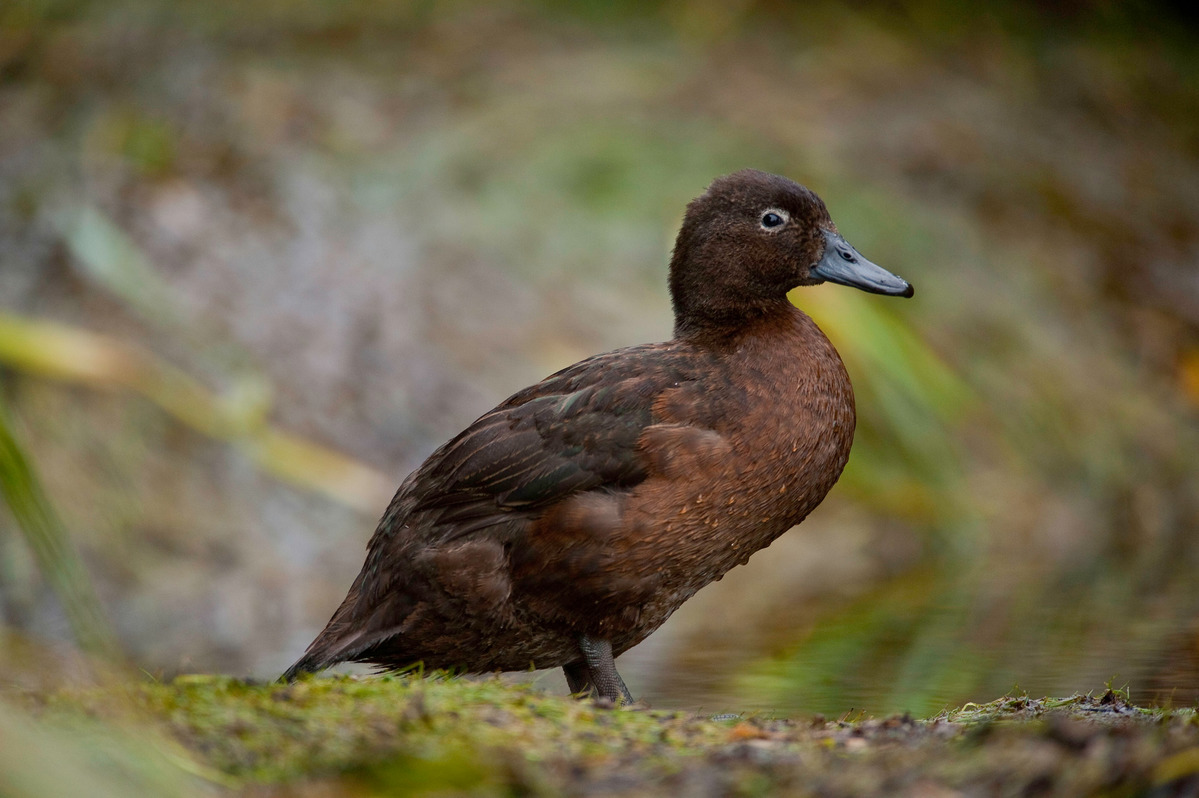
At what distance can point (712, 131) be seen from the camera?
11703 millimetres

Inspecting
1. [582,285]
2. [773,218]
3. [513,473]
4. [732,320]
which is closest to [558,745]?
[513,473]

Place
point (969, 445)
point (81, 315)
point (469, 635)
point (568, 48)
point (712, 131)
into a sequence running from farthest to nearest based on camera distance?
1. point (568, 48)
2. point (712, 131)
3. point (969, 445)
4. point (81, 315)
5. point (469, 635)

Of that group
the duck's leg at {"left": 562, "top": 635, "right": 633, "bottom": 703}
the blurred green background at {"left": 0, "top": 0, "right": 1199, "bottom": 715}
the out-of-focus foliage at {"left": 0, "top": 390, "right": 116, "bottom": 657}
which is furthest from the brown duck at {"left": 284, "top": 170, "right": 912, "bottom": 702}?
the out-of-focus foliage at {"left": 0, "top": 390, "right": 116, "bottom": 657}

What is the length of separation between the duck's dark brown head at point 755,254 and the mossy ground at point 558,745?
176 centimetres

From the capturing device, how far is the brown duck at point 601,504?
4.62 meters

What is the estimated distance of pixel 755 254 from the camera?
5.23 meters

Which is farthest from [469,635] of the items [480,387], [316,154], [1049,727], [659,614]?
[316,154]

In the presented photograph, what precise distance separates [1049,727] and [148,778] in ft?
5.67

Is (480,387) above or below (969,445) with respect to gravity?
above

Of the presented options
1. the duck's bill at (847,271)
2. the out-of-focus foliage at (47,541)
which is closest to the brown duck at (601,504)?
the duck's bill at (847,271)

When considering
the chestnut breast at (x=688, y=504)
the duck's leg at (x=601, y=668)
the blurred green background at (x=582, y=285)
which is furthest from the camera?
the blurred green background at (x=582, y=285)

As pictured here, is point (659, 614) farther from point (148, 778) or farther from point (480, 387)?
point (480, 387)

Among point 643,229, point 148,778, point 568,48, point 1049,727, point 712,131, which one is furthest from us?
point 568,48

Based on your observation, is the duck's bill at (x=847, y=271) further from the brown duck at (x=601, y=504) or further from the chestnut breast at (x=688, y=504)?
the chestnut breast at (x=688, y=504)
